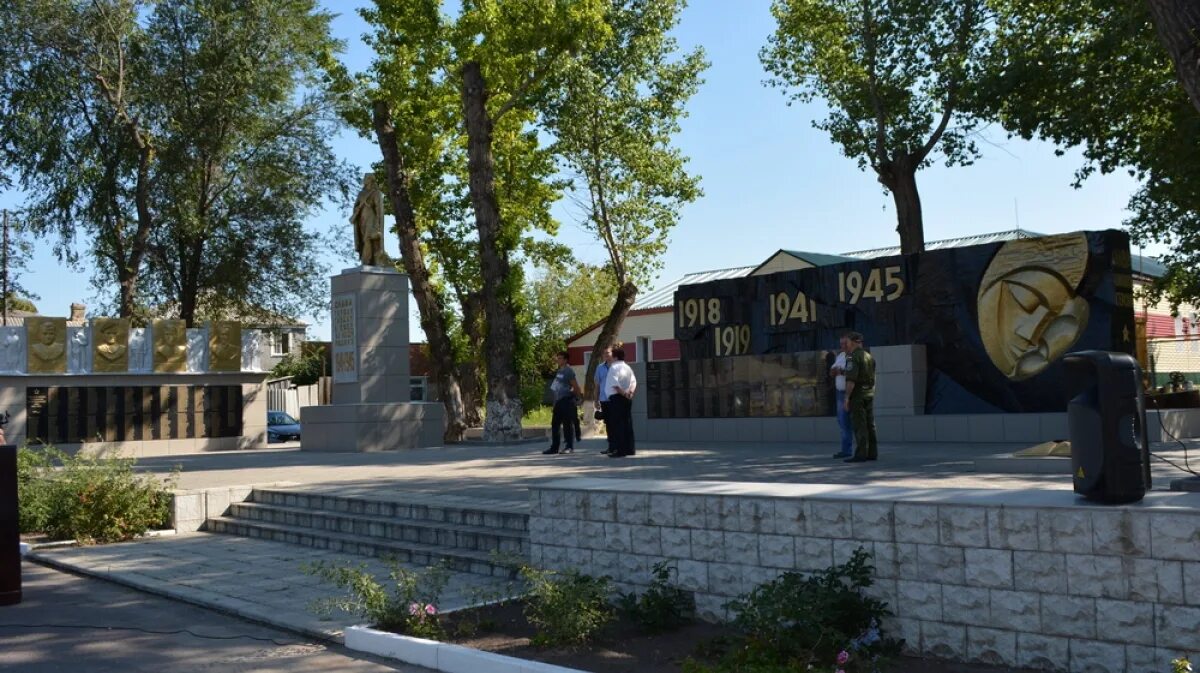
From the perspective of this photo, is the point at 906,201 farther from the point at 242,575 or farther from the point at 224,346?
the point at 224,346

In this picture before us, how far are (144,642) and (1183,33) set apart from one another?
10333mm

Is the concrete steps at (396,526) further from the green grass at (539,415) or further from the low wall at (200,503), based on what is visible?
the green grass at (539,415)

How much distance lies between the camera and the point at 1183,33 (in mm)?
9820

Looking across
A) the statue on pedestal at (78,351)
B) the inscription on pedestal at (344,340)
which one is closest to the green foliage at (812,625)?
the inscription on pedestal at (344,340)

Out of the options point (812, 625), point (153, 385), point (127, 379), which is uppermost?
point (127, 379)

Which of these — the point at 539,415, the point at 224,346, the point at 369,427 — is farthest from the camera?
the point at 539,415

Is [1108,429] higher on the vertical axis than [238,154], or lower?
lower

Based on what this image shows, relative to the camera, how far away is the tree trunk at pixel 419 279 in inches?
1206

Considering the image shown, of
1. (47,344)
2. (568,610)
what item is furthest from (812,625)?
(47,344)

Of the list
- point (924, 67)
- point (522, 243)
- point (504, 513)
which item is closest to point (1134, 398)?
point (504, 513)

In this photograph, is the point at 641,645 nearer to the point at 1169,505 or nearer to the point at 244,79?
the point at 1169,505

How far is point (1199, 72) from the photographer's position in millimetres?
9930

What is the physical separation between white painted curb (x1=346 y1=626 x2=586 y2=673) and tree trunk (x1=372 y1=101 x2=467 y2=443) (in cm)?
2292

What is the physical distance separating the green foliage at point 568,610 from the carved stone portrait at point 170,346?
1106 inches
